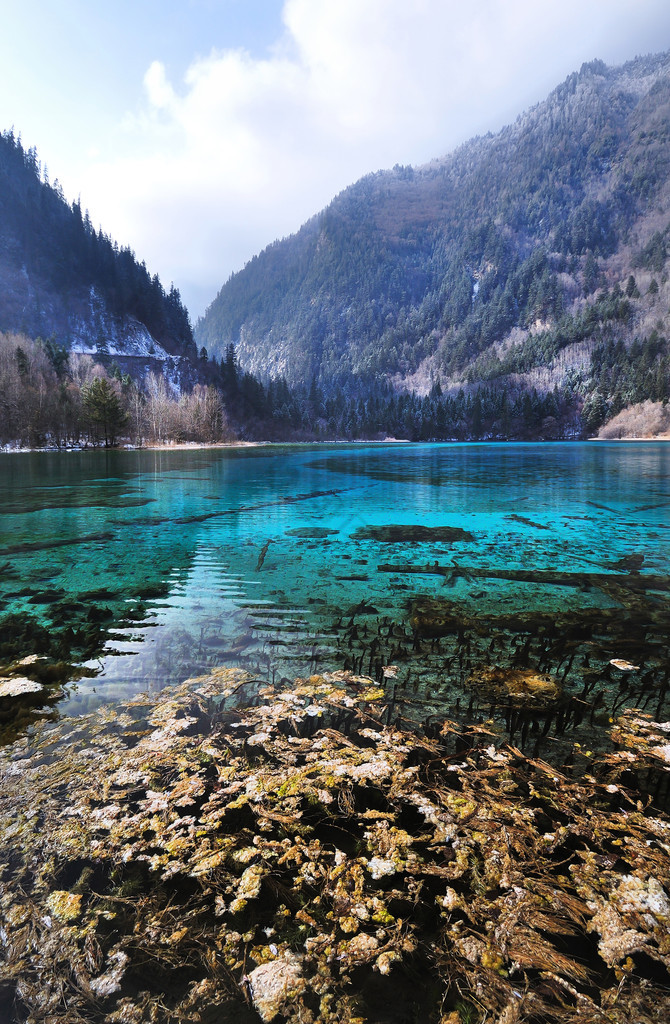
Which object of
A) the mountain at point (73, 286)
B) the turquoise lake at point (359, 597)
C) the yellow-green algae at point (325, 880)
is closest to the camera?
the yellow-green algae at point (325, 880)

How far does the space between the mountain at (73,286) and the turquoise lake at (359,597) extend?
443 ft

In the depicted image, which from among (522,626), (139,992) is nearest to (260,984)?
(139,992)

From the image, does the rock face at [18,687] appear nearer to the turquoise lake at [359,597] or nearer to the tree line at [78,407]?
the turquoise lake at [359,597]

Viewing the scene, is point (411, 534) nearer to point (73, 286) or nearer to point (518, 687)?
point (518, 687)

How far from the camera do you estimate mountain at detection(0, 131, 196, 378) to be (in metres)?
135

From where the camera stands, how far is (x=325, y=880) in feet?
10.0

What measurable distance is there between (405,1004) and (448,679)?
384 cm

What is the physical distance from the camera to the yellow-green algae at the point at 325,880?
2377mm

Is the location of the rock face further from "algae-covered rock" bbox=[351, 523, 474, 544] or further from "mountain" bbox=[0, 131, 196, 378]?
"mountain" bbox=[0, 131, 196, 378]

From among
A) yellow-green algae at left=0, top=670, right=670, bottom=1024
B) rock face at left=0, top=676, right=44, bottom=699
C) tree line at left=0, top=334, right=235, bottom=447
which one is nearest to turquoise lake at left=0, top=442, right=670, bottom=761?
rock face at left=0, top=676, right=44, bottom=699

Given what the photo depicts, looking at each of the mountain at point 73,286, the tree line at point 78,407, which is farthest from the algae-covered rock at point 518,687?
the mountain at point 73,286

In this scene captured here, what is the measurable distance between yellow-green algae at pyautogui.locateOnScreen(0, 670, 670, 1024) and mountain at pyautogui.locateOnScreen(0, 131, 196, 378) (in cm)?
14663

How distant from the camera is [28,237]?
145125mm

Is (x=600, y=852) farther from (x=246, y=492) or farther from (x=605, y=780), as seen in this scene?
(x=246, y=492)
